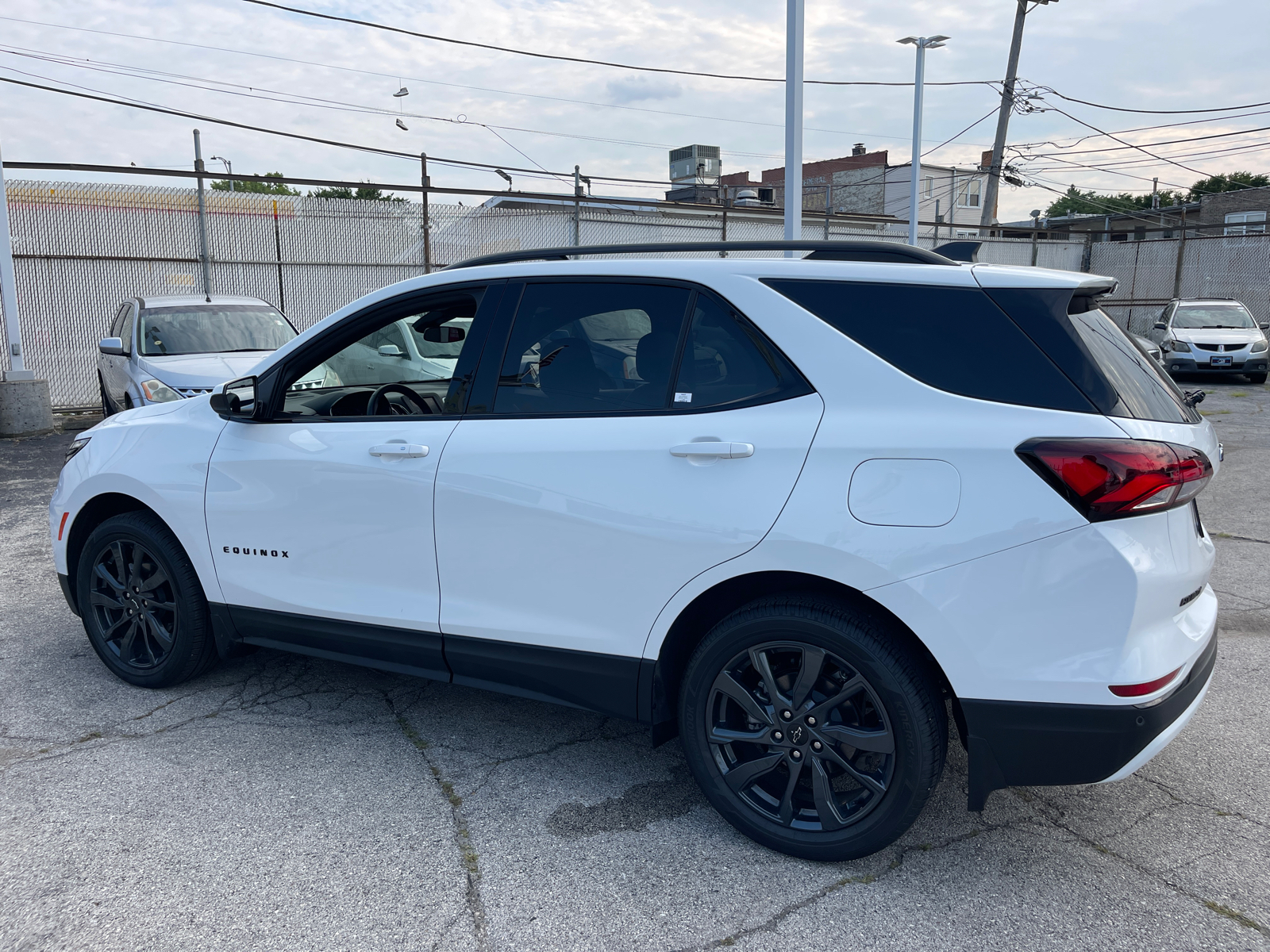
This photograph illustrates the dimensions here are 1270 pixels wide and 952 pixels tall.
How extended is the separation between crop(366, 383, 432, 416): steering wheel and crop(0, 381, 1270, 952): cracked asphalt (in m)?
1.26

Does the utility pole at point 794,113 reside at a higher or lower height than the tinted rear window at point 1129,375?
higher

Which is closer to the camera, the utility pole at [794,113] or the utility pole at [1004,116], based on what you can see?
the utility pole at [794,113]

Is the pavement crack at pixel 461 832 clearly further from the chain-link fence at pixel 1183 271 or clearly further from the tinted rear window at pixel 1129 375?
the chain-link fence at pixel 1183 271

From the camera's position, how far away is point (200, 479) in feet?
12.9

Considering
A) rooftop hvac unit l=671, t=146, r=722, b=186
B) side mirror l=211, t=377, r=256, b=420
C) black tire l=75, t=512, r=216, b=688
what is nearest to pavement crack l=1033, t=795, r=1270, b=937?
side mirror l=211, t=377, r=256, b=420

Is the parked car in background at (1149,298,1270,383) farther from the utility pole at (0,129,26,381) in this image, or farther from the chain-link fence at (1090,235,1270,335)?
the utility pole at (0,129,26,381)

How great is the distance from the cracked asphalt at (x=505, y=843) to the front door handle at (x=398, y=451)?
1134 mm

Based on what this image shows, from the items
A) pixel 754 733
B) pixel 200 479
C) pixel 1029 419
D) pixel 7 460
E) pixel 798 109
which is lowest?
pixel 7 460

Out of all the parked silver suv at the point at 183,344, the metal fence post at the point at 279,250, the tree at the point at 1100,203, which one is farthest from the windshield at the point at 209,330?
the tree at the point at 1100,203

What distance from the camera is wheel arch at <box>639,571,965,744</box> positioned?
2.71m

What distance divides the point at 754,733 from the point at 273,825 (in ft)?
5.17

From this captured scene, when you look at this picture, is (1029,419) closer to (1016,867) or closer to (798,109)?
(1016,867)

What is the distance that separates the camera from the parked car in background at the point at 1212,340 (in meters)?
17.6

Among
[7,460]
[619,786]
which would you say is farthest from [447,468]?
[7,460]
